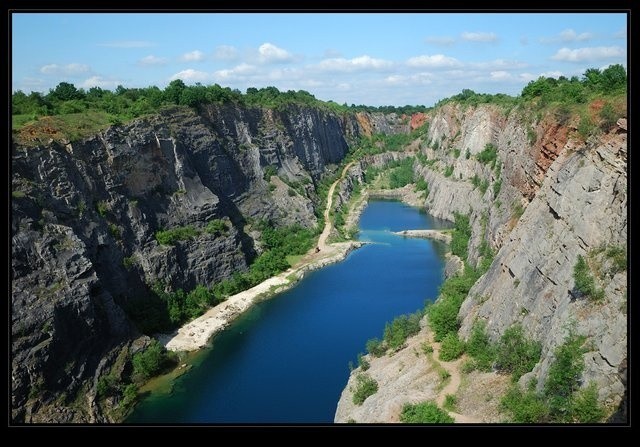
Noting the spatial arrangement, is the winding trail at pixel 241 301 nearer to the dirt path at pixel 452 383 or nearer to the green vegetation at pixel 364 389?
the green vegetation at pixel 364 389

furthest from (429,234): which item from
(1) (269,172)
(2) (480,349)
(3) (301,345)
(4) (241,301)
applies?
(2) (480,349)

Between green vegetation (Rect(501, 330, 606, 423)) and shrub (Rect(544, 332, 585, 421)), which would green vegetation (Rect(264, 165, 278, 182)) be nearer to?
green vegetation (Rect(501, 330, 606, 423))

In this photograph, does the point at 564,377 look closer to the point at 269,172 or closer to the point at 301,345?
the point at 301,345

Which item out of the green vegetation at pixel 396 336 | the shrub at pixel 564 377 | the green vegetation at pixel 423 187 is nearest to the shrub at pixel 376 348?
the green vegetation at pixel 396 336

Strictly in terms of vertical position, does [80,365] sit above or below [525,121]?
below
